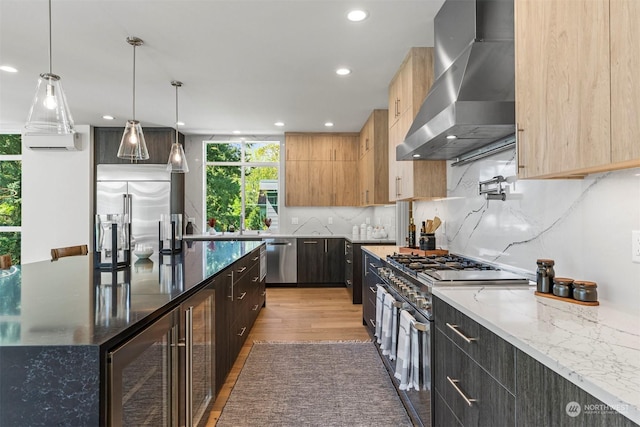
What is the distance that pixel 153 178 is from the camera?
5.91 metres

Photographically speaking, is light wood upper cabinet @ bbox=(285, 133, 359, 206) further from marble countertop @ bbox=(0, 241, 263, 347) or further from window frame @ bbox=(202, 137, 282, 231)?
marble countertop @ bbox=(0, 241, 263, 347)

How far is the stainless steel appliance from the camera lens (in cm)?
182

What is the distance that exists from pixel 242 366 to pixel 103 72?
3138mm

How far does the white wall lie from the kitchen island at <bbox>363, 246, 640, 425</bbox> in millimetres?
6279

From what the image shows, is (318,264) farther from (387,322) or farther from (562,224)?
(562,224)

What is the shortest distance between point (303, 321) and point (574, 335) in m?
3.26

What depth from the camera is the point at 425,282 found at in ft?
6.21

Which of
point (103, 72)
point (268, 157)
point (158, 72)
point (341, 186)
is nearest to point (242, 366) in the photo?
point (158, 72)

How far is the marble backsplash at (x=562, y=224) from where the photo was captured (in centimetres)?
138

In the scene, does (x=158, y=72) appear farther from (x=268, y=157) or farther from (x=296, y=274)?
(x=296, y=274)

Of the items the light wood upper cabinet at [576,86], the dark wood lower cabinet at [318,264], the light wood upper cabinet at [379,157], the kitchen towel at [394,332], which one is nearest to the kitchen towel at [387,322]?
the kitchen towel at [394,332]

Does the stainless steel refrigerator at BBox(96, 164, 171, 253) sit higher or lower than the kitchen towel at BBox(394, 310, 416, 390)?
higher

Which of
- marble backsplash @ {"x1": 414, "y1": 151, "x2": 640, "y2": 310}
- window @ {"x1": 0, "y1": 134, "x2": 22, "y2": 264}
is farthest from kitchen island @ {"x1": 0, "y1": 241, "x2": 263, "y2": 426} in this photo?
window @ {"x1": 0, "y1": 134, "x2": 22, "y2": 264}

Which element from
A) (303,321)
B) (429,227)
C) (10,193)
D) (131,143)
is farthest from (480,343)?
(10,193)
